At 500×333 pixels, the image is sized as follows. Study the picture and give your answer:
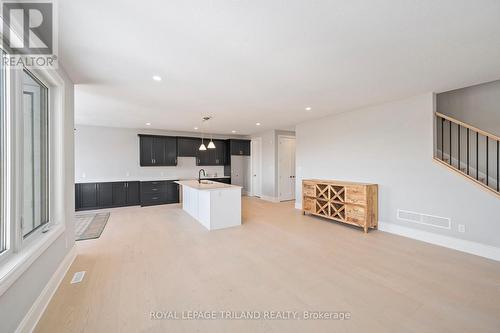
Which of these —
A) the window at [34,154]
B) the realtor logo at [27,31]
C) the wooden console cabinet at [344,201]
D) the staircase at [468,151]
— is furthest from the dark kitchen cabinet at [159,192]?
the staircase at [468,151]

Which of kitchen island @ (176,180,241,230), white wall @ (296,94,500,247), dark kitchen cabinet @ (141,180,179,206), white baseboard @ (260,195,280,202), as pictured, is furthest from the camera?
white baseboard @ (260,195,280,202)

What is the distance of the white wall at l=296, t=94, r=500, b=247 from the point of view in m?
3.32

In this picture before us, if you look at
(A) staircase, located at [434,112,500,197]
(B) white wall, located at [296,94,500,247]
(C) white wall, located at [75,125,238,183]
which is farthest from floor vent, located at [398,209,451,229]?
(C) white wall, located at [75,125,238,183]

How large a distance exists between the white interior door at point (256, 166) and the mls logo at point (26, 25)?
6.84 m

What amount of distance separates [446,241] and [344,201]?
1.70 m

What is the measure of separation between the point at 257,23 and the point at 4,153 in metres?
2.26

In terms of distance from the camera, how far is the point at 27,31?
71.9 inches

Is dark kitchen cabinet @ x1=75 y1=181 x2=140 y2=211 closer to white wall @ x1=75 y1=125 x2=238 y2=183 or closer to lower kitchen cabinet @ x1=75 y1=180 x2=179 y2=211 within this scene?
lower kitchen cabinet @ x1=75 y1=180 x2=179 y2=211

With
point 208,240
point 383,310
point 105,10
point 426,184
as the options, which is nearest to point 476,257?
point 426,184

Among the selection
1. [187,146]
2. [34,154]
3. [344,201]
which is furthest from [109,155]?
[344,201]

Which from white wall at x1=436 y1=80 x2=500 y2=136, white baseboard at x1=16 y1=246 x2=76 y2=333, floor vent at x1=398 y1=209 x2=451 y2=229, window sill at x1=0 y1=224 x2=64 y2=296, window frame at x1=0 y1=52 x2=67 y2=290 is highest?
white wall at x1=436 y1=80 x2=500 y2=136

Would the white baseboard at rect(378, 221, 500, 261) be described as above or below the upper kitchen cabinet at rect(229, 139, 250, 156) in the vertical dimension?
below

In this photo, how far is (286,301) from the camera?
2168 mm

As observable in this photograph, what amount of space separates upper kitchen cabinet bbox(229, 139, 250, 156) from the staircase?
19.7 feet
